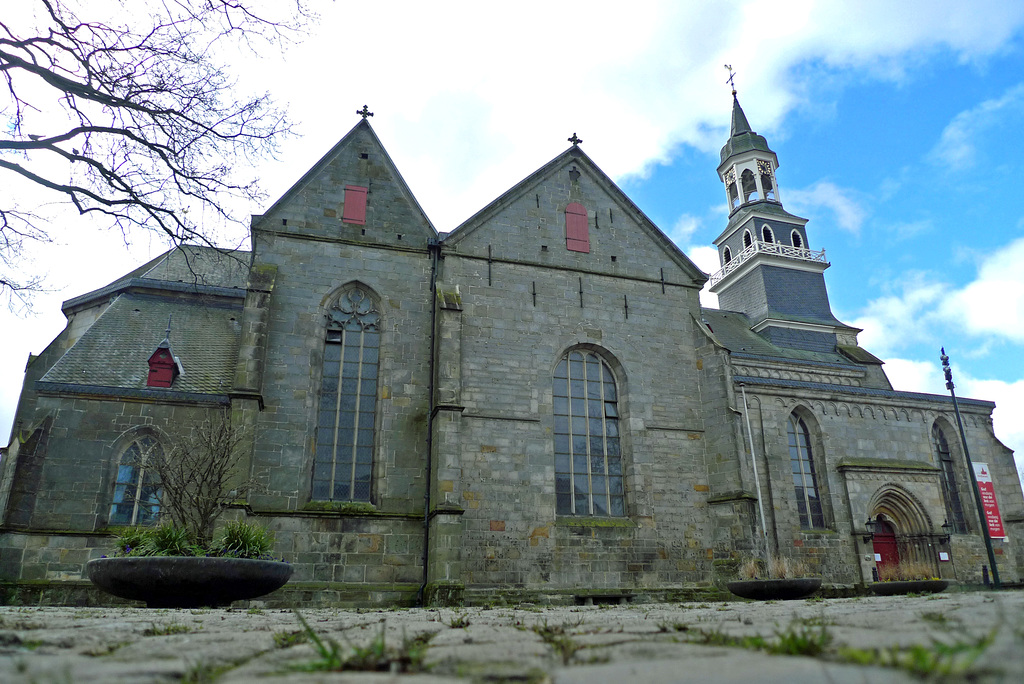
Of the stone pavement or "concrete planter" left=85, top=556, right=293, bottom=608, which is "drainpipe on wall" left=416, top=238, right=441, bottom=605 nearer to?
"concrete planter" left=85, top=556, right=293, bottom=608

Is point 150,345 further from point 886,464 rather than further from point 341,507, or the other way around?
point 886,464

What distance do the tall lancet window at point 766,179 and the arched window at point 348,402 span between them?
80.7ft

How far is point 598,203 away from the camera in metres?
19.0

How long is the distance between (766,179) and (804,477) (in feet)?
59.9

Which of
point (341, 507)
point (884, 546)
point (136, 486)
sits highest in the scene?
point (136, 486)

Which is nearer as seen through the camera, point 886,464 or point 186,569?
point 186,569

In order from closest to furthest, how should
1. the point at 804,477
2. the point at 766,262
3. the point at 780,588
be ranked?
the point at 780,588
the point at 804,477
the point at 766,262

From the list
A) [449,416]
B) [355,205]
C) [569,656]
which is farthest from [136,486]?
[569,656]

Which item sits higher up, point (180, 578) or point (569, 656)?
point (180, 578)

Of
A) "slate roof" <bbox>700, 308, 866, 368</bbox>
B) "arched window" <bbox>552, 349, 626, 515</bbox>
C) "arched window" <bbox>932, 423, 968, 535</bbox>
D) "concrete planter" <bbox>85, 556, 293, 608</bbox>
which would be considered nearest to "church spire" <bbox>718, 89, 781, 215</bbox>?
"slate roof" <bbox>700, 308, 866, 368</bbox>

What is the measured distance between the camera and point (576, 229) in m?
18.5

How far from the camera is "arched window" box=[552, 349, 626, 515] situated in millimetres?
16141

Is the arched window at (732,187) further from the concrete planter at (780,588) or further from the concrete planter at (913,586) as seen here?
the concrete planter at (780,588)

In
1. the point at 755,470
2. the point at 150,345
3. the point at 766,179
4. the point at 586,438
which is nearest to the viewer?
the point at 586,438
